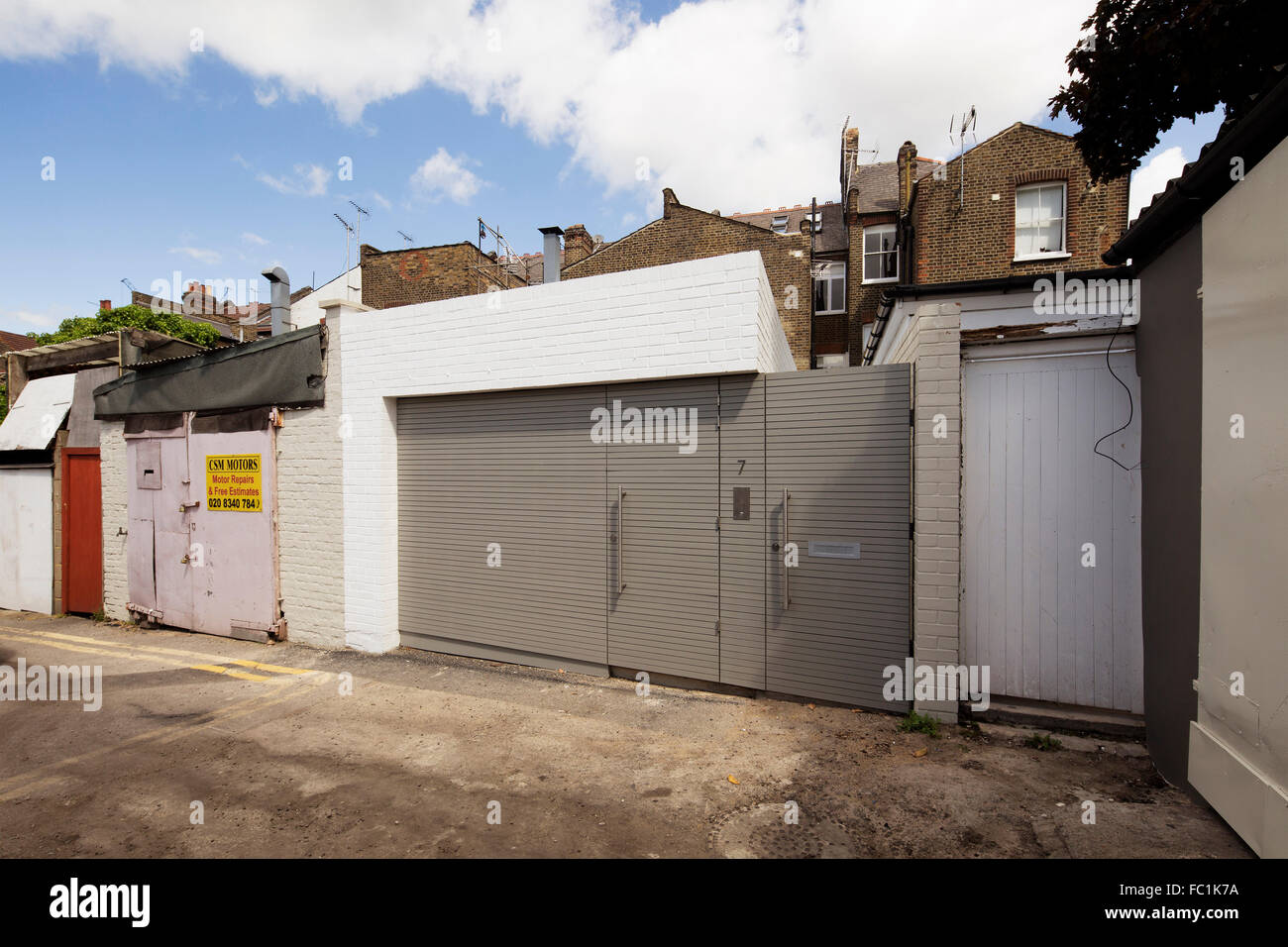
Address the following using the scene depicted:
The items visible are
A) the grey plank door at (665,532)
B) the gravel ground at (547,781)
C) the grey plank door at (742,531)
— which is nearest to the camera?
the gravel ground at (547,781)

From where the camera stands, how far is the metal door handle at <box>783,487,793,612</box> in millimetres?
5457

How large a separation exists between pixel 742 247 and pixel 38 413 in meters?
19.5

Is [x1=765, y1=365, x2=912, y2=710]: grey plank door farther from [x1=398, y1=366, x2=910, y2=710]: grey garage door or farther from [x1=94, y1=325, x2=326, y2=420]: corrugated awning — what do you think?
[x1=94, y1=325, x2=326, y2=420]: corrugated awning

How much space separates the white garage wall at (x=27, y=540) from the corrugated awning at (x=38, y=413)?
52 cm

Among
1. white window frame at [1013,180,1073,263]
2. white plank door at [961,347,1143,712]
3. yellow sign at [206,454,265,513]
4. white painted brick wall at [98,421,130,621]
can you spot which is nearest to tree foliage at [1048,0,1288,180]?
white plank door at [961,347,1143,712]

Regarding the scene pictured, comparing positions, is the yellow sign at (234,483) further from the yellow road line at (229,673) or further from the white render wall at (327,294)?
the white render wall at (327,294)

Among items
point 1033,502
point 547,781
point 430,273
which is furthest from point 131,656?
point 430,273

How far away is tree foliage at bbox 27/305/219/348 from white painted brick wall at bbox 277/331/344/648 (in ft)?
68.4

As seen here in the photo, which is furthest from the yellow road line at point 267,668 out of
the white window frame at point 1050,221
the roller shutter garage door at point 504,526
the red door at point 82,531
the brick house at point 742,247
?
the white window frame at point 1050,221

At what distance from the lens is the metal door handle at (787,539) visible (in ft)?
17.9
